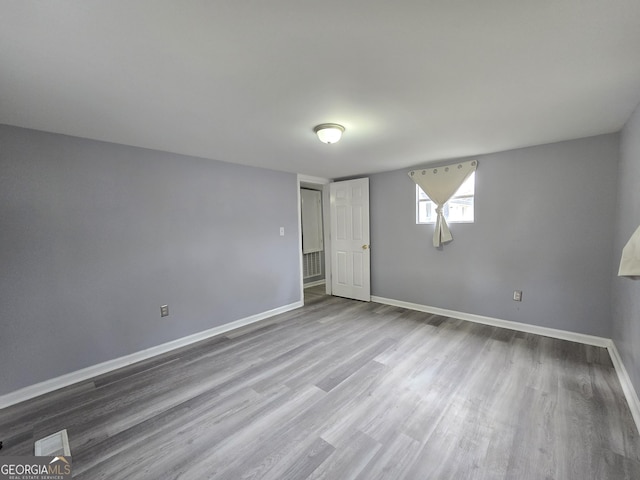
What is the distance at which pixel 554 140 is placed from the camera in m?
2.78

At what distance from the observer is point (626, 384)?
202 cm

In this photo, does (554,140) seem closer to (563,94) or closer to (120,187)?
(563,94)

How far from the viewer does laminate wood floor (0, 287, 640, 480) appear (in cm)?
147

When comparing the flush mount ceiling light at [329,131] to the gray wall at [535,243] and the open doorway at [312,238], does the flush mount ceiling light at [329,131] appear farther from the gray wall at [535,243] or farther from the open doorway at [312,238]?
the open doorway at [312,238]

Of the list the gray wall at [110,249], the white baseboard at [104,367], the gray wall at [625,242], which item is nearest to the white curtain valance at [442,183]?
the gray wall at [625,242]

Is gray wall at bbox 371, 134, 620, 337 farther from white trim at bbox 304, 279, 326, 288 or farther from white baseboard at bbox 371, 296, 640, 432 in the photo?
white trim at bbox 304, 279, 326, 288

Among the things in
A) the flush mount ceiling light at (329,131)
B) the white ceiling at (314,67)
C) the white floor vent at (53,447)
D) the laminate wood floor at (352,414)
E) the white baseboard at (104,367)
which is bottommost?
the laminate wood floor at (352,414)

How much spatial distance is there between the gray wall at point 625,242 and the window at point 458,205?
4.30ft

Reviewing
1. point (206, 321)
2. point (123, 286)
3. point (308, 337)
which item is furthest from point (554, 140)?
point (123, 286)

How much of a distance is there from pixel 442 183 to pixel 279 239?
8.36ft

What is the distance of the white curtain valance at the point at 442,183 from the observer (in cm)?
343

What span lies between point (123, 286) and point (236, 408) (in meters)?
1.72

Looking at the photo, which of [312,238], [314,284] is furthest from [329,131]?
[314,284]

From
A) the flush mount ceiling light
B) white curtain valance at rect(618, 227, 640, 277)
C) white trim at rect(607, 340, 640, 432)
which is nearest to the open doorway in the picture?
the flush mount ceiling light
